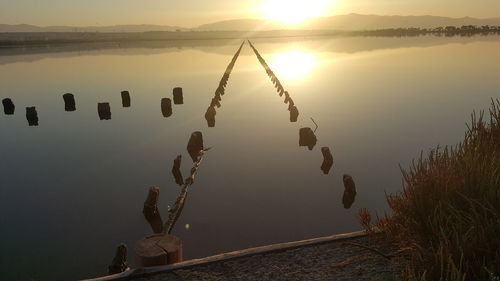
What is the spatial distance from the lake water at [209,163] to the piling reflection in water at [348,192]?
9.8 inches

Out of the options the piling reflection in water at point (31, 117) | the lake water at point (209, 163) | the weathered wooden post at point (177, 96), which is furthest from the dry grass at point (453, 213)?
the weathered wooden post at point (177, 96)

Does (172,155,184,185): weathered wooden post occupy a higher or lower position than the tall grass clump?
higher

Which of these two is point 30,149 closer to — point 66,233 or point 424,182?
point 66,233

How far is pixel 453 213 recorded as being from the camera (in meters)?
6.36

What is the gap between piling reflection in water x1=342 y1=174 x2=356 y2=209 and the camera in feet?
47.1

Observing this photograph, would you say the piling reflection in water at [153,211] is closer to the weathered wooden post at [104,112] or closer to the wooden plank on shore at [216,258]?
the wooden plank on shore at [216,258]

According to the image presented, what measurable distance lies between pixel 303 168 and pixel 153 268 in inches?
447

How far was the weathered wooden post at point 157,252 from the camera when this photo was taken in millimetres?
7102

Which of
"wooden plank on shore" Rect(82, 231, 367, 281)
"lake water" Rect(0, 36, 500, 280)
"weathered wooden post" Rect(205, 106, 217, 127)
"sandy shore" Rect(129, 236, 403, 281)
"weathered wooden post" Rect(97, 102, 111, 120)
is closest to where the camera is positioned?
"sandy shore" Rect(129, 236, 403, 281)

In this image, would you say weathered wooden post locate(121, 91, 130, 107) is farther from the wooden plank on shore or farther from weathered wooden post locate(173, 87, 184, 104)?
the wooden plank on shore

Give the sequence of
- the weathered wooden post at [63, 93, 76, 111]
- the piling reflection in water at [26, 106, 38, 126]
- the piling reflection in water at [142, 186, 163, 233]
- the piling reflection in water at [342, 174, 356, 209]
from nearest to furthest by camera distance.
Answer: the piling reflection in water at [142, 186, 163, 233]
the piling reflection in water at [342, 174, 356, 209]
the piling reflection in water at [26, 106, 38, 126]
the weathered wooden post at [63, 93, 76, 111]

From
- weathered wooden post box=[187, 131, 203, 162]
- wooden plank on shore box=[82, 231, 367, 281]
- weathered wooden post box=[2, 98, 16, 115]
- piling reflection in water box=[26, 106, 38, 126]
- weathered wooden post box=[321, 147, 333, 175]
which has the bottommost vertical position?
wooden plank on shore box=[82, 231, 367, 281]

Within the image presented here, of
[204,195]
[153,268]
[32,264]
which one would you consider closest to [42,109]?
[204,195]

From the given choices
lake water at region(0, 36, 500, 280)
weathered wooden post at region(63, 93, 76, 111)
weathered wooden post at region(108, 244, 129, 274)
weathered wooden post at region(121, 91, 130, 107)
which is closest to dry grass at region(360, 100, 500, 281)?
weathered wooden post at region(108, 244, 129, 274)
